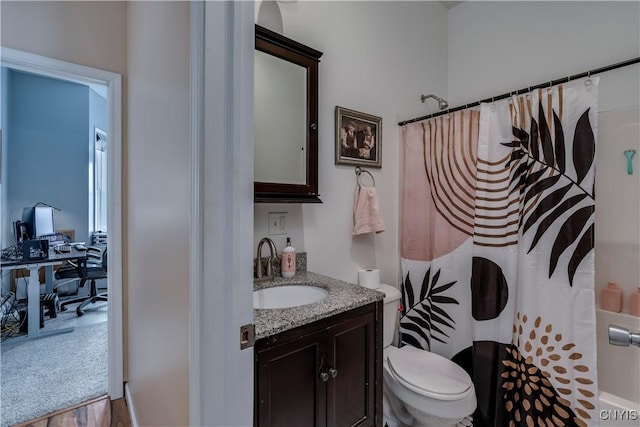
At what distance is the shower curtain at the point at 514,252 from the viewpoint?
1.35 meters

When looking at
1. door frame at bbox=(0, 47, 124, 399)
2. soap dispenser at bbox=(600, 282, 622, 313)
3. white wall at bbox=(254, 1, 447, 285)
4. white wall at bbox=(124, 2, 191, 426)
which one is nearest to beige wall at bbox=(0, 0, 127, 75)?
door frame at bbox=(0, 47, 124, 399)

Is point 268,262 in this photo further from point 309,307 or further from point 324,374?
point 324,374

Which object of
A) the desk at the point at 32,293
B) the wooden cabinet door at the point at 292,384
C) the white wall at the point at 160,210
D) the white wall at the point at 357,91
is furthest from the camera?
the desk at the point at 32,293

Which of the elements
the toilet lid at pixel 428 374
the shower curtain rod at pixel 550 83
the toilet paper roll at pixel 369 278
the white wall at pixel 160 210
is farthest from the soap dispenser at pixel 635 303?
the white wall at pixel 160 210

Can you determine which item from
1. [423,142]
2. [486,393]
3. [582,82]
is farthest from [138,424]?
→ [582,82]

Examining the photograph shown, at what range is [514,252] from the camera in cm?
155

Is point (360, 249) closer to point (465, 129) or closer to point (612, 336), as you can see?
point (465, 129)

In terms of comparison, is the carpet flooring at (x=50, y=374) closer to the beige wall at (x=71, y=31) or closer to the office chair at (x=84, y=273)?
the office chair at (x=84, y=273)

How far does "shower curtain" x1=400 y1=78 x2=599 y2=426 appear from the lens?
53.2 inches

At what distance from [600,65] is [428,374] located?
2.08m

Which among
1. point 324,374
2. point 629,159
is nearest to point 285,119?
point 324,374

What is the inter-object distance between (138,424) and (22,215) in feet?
Answer: 11.7

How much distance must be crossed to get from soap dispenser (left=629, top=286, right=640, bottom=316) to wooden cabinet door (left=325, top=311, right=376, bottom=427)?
4.89 ft

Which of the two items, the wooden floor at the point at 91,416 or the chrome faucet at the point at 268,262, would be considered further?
the wooden floor at the point at 91,416
